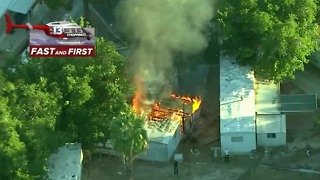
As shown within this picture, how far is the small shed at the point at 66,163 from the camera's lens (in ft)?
109

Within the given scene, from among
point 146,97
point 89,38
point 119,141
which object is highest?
point 89,38

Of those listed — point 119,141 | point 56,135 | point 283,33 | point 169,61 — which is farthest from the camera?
point 169,61

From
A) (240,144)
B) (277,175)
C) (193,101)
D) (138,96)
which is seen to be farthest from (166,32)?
(277,175)

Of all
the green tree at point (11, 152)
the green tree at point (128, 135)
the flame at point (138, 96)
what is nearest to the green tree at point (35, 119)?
the green tree at point (11, 152)

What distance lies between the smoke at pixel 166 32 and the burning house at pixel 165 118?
4.98 ft

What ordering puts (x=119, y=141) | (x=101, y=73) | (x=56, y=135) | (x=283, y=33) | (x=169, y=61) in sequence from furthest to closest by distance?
(x=169, y=61), (x=283, y=33), (x=101, y=73), (x=56, y=135), (x=119, y=141)

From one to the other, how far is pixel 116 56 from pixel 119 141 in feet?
22.6

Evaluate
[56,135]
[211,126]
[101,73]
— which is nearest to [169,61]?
[211,126]

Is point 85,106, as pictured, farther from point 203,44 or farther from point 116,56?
point 203,44

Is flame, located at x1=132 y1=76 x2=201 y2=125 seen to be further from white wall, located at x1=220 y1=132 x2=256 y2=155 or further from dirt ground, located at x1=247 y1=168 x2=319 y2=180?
dirt ground, located at x1=247 y1=168 x2=319 y2=180

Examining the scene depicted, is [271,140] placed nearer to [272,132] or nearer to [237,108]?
[272,132]

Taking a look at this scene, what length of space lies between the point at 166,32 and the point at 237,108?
693 cm

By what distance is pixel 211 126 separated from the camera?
41.2 metres

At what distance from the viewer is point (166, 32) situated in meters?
43.0
